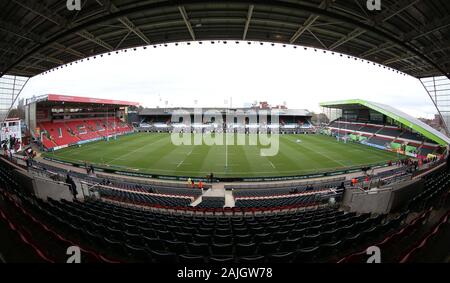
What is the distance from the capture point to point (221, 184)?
21141 mm

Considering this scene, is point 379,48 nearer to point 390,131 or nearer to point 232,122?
point 390,131

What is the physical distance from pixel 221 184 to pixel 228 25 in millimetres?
14349

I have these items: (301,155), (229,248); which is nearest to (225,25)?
(229,248)

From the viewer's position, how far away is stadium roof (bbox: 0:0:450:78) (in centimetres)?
873

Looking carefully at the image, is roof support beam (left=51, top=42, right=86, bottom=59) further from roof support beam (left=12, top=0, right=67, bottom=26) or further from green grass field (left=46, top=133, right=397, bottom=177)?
green grass field (left=46, top=133, right=397, bottom=177)

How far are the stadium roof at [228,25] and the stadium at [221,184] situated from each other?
8cm

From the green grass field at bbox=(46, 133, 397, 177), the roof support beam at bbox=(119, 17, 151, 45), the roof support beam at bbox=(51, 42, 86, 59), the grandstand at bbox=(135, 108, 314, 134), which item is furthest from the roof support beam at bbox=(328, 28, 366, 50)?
the grandstand at bbox=(135, 108, 314, 134)

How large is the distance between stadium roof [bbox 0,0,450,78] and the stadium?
84mm

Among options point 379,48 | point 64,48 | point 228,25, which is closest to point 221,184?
point 228,25

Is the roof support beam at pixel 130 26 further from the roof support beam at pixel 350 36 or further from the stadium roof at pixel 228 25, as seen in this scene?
the roof support beam at pixel 350 36

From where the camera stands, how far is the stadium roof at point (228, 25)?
8734 millimetres
